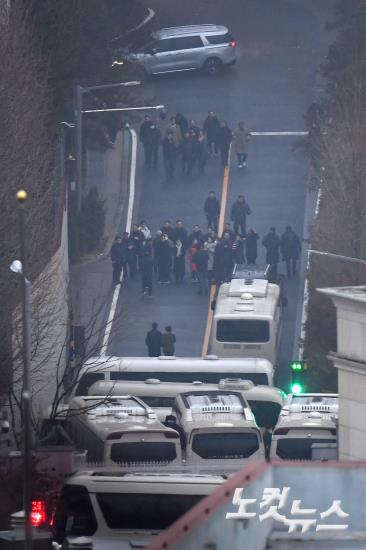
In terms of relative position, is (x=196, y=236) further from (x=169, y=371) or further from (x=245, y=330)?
(x=169, y=371)

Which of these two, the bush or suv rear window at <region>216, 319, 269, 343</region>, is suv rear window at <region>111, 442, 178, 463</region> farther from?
the bush

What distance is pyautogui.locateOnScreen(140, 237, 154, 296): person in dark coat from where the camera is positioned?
4866cm

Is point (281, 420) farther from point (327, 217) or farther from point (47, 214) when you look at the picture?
point (327, 217)

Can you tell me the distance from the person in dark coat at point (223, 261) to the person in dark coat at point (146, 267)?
1898 millimetres

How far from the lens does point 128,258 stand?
50281mm

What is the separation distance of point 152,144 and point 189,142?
5.30 ft

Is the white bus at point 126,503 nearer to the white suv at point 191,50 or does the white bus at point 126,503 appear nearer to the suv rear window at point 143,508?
the suv rear window at point 143,508

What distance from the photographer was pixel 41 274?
3519cm

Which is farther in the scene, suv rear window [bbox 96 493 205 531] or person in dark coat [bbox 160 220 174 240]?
person in dark coat [bbox 160 220 174 240]

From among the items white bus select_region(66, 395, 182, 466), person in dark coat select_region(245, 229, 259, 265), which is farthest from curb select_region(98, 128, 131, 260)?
white bus select_region(66, 395, 182, 466)

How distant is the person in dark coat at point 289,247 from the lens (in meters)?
50.4

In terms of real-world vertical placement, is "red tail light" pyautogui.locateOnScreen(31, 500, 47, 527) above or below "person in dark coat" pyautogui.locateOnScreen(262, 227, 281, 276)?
below

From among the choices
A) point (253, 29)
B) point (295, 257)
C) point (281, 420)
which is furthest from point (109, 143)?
point (281, 420)

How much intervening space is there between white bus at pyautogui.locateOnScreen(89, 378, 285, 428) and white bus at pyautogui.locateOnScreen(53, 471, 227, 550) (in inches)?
507
